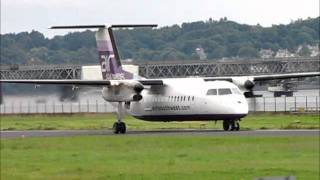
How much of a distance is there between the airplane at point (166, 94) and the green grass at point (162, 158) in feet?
28.2

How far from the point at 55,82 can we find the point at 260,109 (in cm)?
4273

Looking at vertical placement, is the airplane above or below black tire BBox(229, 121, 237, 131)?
A: above

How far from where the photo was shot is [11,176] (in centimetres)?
2344

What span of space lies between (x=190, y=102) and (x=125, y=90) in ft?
11.6

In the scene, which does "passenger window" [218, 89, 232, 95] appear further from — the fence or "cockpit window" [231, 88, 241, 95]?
the fence

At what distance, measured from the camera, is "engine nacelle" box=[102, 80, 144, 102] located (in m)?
47.4

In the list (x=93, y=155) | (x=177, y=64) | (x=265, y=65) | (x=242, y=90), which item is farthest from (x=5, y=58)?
(x=93, y=155)

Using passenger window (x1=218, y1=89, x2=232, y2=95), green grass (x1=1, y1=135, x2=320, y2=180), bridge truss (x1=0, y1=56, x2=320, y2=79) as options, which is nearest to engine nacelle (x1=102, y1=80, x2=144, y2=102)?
passenger window (x1=218, y1=89, x2=232, y2=95)

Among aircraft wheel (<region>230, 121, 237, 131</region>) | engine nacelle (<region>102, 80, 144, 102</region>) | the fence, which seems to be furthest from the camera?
the fence

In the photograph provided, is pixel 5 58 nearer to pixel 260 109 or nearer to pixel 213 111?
pixel 260 109

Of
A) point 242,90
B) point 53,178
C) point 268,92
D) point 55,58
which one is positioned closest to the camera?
point 53,178

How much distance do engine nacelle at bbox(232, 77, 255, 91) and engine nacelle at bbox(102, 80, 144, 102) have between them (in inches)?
247

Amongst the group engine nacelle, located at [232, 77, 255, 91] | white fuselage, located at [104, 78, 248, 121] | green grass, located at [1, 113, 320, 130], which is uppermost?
engine nacelle, located at [232, 77, 255, 91]

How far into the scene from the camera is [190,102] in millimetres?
47625
